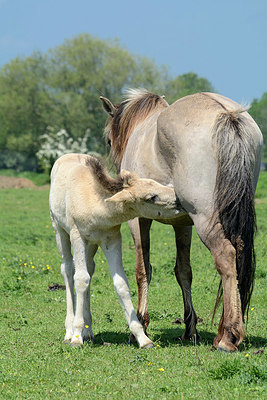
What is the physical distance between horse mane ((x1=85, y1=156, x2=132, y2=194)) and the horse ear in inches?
85.0

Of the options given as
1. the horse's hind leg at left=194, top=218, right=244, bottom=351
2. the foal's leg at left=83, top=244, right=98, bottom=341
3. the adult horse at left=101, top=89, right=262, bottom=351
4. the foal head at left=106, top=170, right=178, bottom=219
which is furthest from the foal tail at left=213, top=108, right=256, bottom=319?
the foal's leg at left=83, top=244, right=98, bottom=341

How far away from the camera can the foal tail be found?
5172 millimetres

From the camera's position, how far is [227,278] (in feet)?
17.0

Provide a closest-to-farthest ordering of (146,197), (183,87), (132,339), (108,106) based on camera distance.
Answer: (146,197) < (132,339) < (108,106) < (183,87)

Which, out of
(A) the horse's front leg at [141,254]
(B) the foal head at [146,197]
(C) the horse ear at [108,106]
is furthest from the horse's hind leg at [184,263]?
(C) the horse ear at [108,106]

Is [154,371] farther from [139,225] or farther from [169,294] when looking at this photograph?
[169,294]

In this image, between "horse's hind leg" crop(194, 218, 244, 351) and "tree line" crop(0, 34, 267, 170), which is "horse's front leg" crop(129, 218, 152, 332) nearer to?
"horse's hind leg" crop(194, 218, 244, 351)

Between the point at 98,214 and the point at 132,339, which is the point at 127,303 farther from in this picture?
the point at 98,214

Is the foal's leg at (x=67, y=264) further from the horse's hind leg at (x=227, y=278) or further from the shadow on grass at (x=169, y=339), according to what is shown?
the horse's hind leg at (x=227, y=278)

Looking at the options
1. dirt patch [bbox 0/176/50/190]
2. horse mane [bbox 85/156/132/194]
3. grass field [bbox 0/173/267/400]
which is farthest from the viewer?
dirt patch [bbox 0/176/50/190]

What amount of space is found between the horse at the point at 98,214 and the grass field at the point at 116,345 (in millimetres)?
314

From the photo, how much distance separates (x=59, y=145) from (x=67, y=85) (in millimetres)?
7215

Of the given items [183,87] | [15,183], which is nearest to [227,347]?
Result: [15,183]

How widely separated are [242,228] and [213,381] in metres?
1.48
